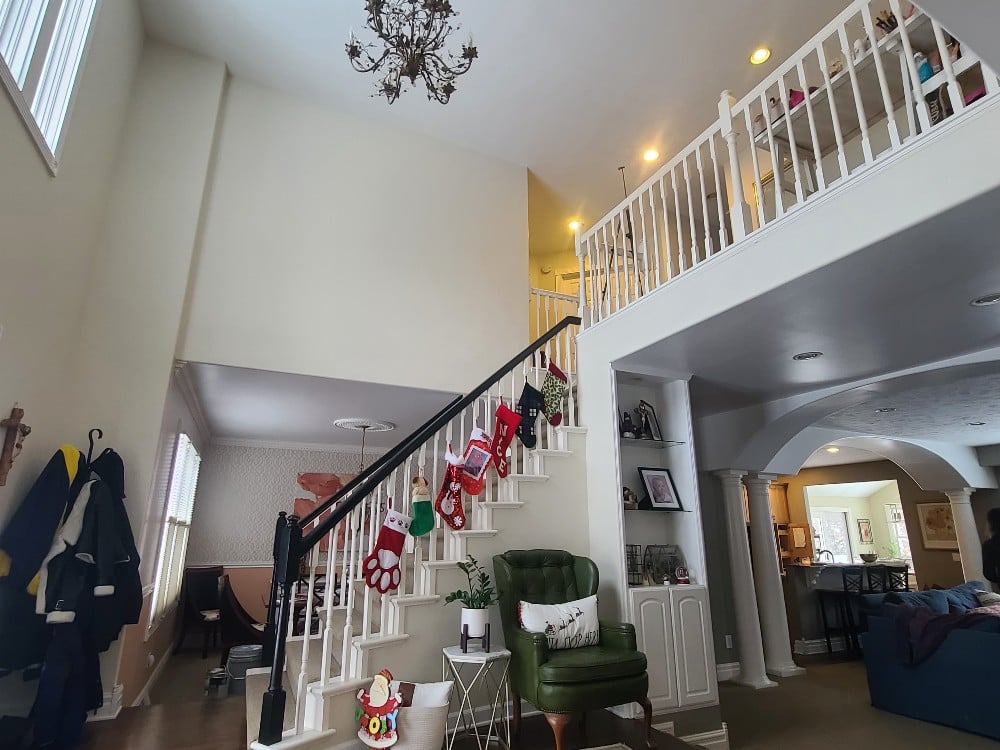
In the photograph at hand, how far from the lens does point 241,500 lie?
22.6ft

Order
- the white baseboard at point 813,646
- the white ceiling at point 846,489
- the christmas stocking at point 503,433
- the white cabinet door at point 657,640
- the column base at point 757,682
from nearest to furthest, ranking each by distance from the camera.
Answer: the white cabinet door at point 657,640
the christmas stocking at point 503,433
the column base at point 757,682
the white baseboard at point 813,646
the white ceiling at point 846,489

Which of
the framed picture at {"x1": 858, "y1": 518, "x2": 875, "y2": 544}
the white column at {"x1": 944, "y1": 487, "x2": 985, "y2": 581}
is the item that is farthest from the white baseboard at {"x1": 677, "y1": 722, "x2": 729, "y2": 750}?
the framed picture at {"x1": 858, "y1": 518, "x2": 875, "y2": 544}

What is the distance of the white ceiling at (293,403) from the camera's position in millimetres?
4633

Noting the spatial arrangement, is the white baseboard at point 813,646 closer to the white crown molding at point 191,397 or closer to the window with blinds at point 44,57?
the white crown molding at point 191,397

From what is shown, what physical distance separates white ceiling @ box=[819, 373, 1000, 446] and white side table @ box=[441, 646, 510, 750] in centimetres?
436

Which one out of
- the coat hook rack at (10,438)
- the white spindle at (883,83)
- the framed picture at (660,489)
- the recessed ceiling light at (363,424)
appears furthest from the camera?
the recessed ceiling light at (363,424)

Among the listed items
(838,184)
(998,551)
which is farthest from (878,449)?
(838,184)

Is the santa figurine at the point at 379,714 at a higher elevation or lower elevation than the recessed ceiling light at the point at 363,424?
lower

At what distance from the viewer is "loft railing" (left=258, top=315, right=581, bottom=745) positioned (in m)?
2.79

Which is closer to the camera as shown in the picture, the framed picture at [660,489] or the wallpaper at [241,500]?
the framed picture at [660,489]

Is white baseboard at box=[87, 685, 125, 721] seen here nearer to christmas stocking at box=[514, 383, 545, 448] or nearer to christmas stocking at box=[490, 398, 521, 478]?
christmas stocking at box=[490, 398, 521, 478]

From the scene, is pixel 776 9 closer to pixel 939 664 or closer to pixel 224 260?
pixel 224 260

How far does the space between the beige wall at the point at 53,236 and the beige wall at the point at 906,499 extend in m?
11.6

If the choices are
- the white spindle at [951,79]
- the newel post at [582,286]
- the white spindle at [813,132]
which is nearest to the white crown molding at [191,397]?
the newel post at [582,286]
